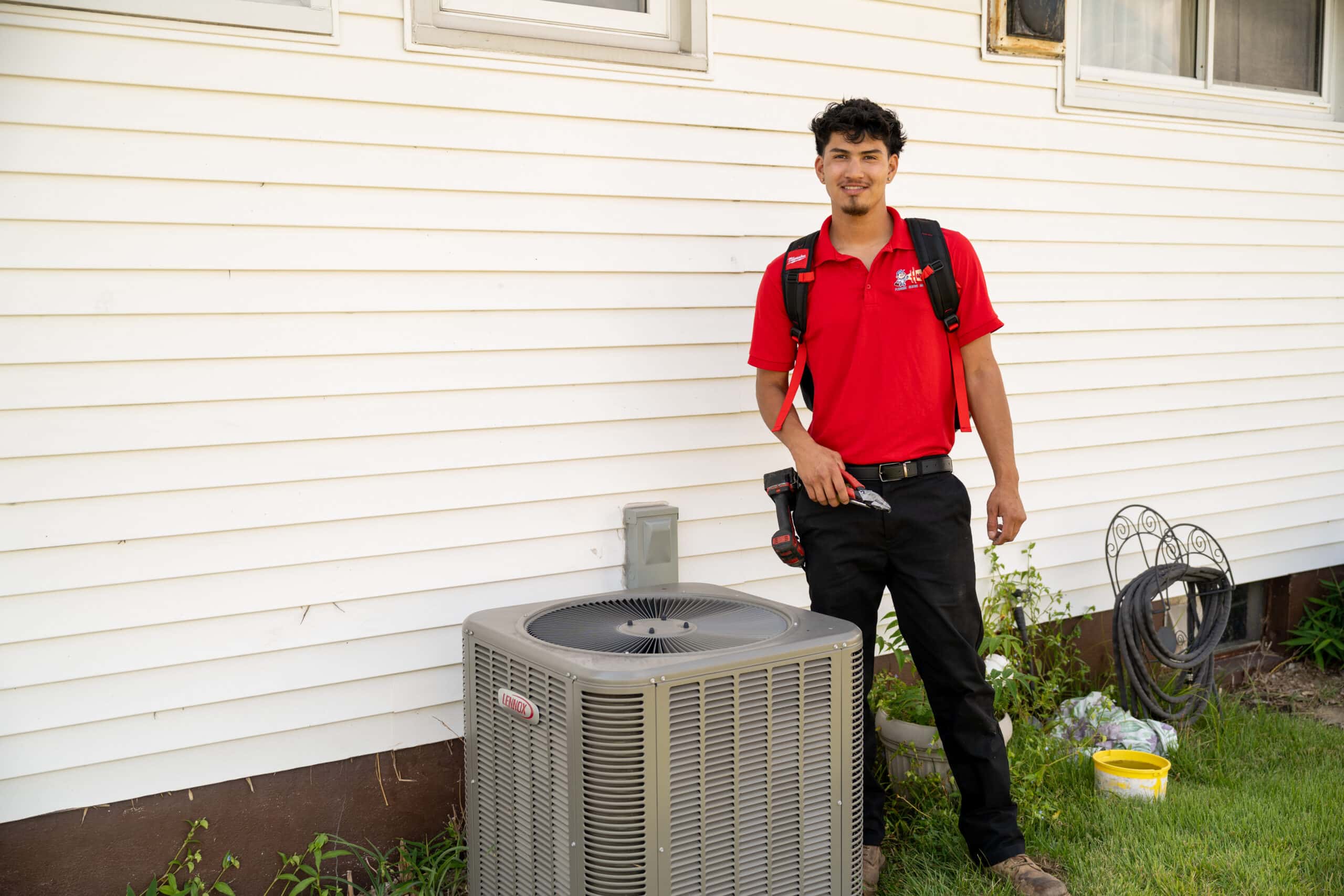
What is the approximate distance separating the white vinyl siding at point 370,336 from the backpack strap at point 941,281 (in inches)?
30.8

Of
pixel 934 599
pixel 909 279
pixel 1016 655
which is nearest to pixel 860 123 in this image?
pixel 909 279

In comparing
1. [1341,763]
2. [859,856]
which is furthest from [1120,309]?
[859,856]

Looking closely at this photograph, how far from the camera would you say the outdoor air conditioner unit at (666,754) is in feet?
7.54

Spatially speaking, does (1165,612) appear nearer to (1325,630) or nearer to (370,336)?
(1325,630)

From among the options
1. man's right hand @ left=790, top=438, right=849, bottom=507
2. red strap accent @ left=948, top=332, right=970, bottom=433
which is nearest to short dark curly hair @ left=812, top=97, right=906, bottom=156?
red strap accent @ left=948, top=332, right=970, bottom=433

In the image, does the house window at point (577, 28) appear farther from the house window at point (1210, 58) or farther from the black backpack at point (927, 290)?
the house window at point (1210, 58)

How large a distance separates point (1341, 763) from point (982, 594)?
1417 millimetres

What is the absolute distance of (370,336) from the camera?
305 cm

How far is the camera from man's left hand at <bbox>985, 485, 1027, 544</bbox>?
3.07m

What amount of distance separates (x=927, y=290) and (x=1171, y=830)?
1860 mm

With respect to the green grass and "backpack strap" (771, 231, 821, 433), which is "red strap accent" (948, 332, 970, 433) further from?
the green grass

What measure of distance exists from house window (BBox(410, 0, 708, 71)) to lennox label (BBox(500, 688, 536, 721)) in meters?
1.80

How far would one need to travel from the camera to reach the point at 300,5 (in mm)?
2916

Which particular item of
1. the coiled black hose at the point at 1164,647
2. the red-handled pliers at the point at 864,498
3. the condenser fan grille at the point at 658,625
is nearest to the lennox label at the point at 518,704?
the condenser fan grille at the point at 658,625
